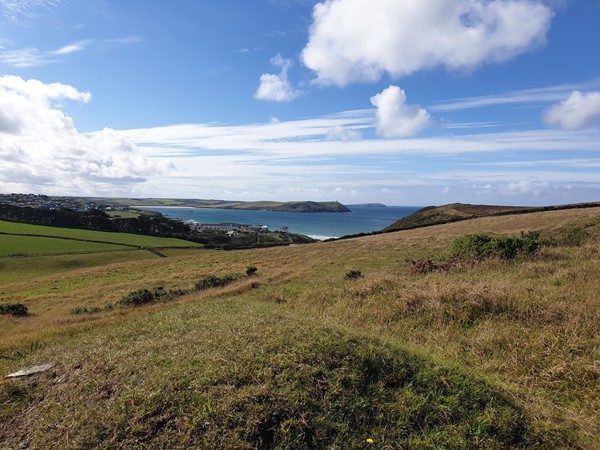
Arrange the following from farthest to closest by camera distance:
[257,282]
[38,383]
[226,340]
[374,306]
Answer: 1. [257,282]
2. [374,306]
3. [226,340]
4. [38,383]

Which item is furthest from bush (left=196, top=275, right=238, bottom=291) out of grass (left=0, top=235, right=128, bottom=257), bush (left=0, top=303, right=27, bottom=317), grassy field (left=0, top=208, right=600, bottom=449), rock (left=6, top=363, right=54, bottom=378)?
grass (left=0, top=235, right=128, bottom=257)

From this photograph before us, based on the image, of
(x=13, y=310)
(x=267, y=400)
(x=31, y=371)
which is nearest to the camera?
(x=267, y=400)

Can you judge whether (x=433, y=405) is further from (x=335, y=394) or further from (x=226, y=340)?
(x=226, y=340)

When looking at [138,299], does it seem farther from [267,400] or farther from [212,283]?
[267,400]

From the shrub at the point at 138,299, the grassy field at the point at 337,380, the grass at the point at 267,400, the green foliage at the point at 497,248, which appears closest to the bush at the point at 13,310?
the shrub at the point at 138,299

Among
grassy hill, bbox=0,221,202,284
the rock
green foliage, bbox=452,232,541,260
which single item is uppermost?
green foliage, bbox=452,232,541,260

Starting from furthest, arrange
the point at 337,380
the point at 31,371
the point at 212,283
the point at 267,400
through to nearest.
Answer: the point at 212,283
the point at 31,371
the point at 337,380
the point at 267,400

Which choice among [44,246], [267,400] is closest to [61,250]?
[44,246]

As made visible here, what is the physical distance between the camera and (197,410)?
5.12 metres

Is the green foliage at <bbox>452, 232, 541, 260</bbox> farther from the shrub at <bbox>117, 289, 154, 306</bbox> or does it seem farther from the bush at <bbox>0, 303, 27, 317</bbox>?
the bush at <bbox>0, 303, 27, 317</bbox>

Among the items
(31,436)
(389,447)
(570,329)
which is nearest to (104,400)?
(31,436)

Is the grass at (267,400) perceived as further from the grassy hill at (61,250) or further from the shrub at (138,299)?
the grassy hill at (61,250)

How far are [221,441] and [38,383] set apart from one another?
15.8ft

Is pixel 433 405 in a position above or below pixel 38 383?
above
